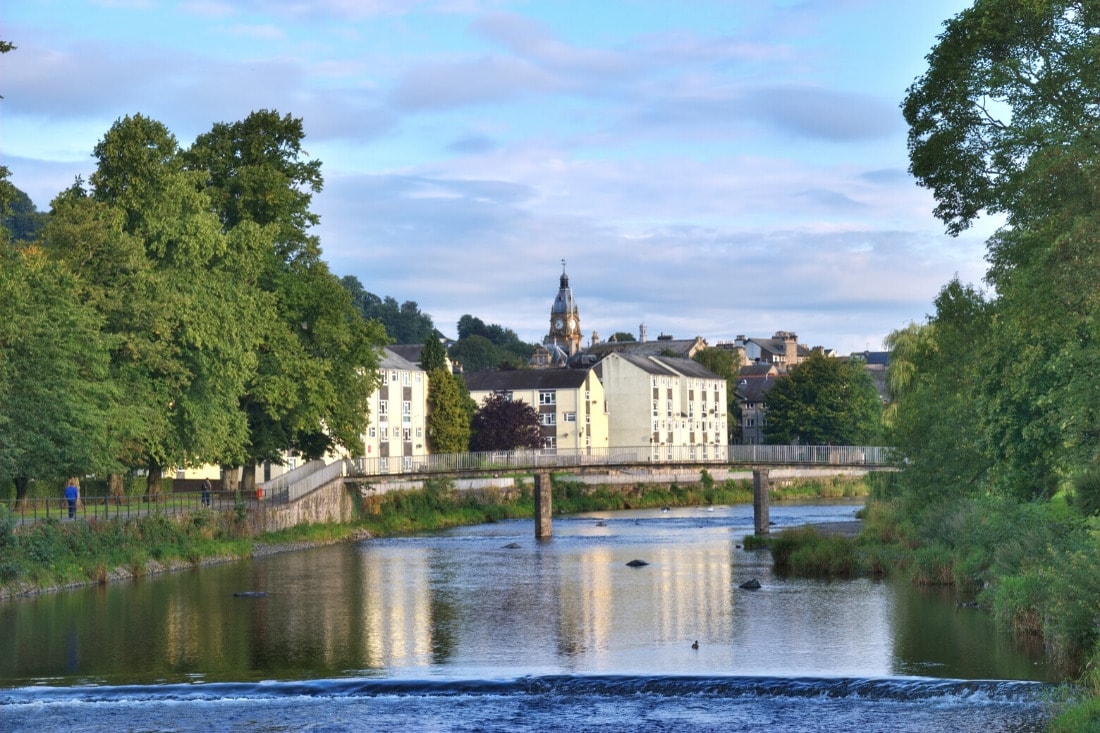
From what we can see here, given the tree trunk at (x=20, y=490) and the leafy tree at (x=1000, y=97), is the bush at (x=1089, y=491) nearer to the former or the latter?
the leafy tree at (x=1000, y=97)

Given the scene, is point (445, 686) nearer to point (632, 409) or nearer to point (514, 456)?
point (514, 456)

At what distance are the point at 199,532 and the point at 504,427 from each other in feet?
214

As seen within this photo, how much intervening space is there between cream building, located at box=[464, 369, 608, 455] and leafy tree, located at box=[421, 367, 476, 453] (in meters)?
15.6

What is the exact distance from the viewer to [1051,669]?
97.7 ft

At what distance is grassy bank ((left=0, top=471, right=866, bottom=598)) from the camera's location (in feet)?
151

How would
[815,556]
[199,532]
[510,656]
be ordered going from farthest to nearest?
[199,532] → [815,556] → [510,656]

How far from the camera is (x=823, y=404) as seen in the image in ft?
463

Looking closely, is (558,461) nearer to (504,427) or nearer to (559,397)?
(504,427)

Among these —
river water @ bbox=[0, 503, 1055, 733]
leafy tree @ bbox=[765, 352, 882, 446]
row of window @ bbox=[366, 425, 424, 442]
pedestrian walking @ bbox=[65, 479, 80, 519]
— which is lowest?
river water @ bbox=[0, 503, 1055, 733]

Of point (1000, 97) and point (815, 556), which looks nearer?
point (1000, 97)

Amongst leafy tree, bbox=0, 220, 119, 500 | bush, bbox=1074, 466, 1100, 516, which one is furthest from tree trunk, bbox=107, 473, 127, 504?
bush, bbox=1074, 466, 1100, 516

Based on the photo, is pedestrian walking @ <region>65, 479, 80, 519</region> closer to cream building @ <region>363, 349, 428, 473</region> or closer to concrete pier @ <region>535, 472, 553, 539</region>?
concrete pier @ <region>535, 472, 553, 539</region>

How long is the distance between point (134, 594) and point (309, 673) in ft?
53.9

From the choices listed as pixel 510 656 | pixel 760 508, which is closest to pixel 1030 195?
pixel 510 656
